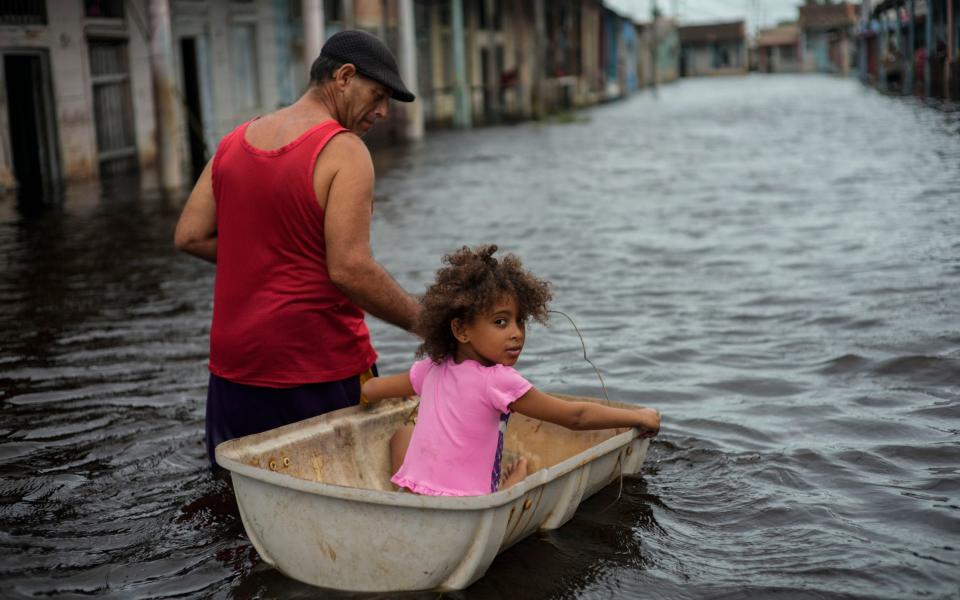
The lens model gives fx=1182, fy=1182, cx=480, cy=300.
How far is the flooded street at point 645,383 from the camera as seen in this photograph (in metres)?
3.67

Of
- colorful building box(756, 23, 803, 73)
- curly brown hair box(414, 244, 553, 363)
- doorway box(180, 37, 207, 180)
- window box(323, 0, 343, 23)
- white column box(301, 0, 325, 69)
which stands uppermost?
colorful building box(756, 23, 803, 73)

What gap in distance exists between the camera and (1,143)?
13812 mm

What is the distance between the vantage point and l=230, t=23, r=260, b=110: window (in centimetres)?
1998

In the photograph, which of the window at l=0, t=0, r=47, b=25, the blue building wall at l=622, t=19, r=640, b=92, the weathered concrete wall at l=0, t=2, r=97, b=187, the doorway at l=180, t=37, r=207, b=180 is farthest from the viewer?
the blue building wall at l=622, t=19, r=640, b=92

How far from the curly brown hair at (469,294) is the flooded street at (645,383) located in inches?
30.2

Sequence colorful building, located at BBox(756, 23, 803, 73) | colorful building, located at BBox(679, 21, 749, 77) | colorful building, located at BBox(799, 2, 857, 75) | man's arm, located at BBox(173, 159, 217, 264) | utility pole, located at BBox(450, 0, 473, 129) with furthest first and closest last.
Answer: colorful building, located at BBox(679, 21, 749, 77) < colorful building, located at BBox(756, 23, 803, 73) < colorful building, located at BBox(799, 2, 857, 75) < utility pole, located at BBox(450, 0, 473, 129) < man's arm, located at BBox(173, 159, 217, 264)

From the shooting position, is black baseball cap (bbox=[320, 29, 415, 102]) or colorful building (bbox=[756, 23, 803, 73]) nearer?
black baseball cap (bbox=[320, 29, 415, 102])

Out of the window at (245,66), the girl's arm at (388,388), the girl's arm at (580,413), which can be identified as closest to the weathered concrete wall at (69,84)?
the window at (245,66)

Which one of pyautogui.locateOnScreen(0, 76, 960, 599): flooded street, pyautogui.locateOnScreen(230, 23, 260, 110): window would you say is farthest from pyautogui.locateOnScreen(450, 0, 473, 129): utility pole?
pyautogui.locateOnScreen(0, 76, 960, 599): flooded street

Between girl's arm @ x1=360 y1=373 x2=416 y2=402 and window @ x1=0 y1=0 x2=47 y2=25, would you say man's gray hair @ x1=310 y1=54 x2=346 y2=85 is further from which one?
window @ x1=0 y1=0 x2=47 y2=25

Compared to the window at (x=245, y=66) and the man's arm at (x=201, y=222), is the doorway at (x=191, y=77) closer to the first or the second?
the window at (x=245, y=66)

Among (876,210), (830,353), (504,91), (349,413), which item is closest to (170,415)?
(349,413)

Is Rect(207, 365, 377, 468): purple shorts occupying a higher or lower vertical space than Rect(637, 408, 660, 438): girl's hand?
higher

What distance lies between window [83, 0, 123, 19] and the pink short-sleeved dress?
1360cm
